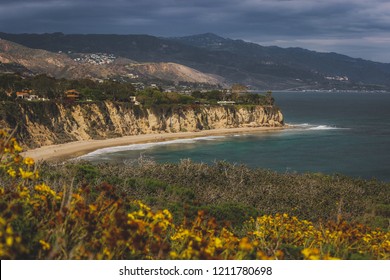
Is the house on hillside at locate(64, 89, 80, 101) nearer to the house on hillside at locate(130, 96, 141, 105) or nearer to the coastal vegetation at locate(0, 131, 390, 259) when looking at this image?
the house on hillside at locate(130, 96, 141, 105)

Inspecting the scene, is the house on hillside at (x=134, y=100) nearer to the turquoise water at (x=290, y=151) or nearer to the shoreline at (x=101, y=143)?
the shoreline at (x=101, y=143)

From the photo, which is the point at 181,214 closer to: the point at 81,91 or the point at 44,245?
the point at 44,245

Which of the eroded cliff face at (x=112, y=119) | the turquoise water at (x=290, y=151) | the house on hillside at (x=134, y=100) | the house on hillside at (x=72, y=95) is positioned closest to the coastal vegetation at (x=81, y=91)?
the house on hillside at (x=72, y=95)

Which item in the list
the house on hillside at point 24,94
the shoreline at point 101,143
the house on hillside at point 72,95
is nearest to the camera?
the shoreline at point 101,143

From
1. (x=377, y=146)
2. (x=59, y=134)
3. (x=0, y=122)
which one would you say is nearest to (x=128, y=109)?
(x=59, y=134)

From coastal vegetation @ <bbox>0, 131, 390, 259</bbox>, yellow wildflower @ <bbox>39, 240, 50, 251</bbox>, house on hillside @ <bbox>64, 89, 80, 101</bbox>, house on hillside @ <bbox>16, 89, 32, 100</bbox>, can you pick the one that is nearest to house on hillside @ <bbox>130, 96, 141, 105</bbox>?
house on hillside @ <bbox>64, 89, 80, 101</bbox>

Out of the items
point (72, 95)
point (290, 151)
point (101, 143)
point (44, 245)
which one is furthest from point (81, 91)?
point (44, 245)
